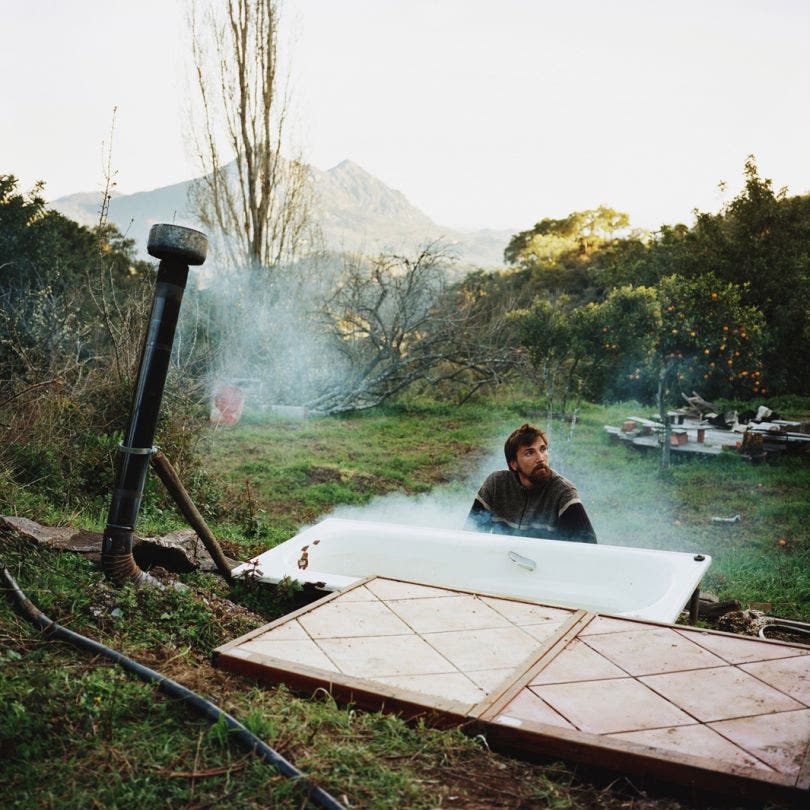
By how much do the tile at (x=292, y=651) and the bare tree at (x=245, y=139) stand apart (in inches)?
358

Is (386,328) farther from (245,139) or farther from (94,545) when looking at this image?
(94,545)

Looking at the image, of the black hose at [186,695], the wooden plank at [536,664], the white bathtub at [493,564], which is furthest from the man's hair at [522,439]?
the black hose at [186,695]

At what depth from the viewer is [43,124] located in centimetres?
977

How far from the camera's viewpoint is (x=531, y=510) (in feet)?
13.5

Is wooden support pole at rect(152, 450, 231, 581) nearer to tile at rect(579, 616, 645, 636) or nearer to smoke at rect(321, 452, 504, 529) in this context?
tile at rect(579, 616, 645, 636)

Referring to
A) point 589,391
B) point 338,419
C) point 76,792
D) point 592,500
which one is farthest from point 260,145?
point 76,792

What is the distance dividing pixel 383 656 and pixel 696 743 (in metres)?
0.94

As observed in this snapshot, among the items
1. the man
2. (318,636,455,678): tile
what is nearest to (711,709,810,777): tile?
(318,636,455,678): tile

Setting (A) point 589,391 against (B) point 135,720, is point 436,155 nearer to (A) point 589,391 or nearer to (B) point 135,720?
(A) point 589,391

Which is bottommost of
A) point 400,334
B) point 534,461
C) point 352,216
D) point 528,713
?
point 528,713

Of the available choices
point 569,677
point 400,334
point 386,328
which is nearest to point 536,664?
point 569,677

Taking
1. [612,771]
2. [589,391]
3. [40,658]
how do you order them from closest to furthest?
[612,771]
[40,658]
[589,391]

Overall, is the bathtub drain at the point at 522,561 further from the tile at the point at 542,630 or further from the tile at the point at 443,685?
the tile at the point at 443,685

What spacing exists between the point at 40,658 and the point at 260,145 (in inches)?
379
